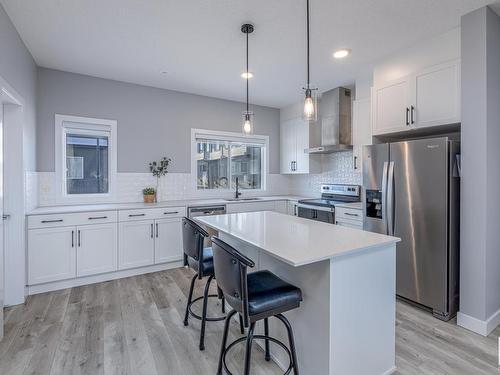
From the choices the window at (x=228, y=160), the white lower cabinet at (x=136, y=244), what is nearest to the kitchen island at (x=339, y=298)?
the white lower cabinet at (x=136, y=244)

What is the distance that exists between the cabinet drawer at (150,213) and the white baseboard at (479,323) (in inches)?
130

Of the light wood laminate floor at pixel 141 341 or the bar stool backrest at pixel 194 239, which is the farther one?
the bar stool backrest at pixel 194 239

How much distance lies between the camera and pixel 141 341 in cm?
223

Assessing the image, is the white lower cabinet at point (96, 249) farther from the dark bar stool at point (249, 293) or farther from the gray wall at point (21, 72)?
the dark bar stool at point (249, 293)

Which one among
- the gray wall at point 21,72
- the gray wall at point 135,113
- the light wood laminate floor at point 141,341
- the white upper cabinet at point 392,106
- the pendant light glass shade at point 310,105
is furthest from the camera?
the gray wall at point 135,113

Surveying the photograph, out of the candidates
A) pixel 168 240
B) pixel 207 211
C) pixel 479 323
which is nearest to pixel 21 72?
pixel 168 240

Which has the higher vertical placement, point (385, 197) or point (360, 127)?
point (360, 127)

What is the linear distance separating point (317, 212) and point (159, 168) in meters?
2.53

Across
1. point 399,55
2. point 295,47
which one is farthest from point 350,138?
point 295,47

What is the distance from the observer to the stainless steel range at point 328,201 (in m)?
3.90

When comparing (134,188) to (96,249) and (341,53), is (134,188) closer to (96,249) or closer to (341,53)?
(96,249)

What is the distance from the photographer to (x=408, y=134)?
10.5ft

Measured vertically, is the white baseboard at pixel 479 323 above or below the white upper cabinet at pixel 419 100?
below

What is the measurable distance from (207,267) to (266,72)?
2.69 meters
